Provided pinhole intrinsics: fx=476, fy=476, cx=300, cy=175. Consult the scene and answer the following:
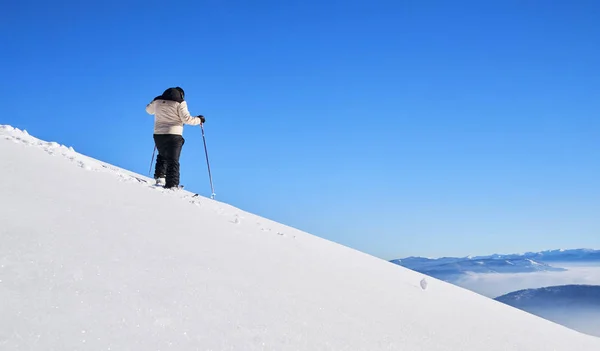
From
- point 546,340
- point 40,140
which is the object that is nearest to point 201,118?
point 40,140

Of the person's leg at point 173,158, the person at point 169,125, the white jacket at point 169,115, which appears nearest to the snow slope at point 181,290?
the person's leg at point 173,158

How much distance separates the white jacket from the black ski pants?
0.12m

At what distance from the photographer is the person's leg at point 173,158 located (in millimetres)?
8898

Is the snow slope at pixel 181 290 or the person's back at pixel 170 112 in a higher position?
the person's back at pixel 170 112

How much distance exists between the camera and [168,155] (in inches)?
360

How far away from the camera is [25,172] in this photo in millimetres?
5023

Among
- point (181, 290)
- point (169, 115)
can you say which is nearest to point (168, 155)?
point (169, 115)

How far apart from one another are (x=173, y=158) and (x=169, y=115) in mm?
857

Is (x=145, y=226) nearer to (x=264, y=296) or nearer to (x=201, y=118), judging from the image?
(x=264, y=296)

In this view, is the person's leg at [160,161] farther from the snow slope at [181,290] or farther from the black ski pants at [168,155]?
the snow slope at [181,290]

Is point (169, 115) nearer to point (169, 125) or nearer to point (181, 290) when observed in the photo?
point (169, 125)

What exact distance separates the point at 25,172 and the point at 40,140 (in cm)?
367

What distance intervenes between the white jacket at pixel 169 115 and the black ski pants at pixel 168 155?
117mm

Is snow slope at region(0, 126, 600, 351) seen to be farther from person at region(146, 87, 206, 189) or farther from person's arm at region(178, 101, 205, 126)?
person's arm at region(178, 101, 205, 126)
